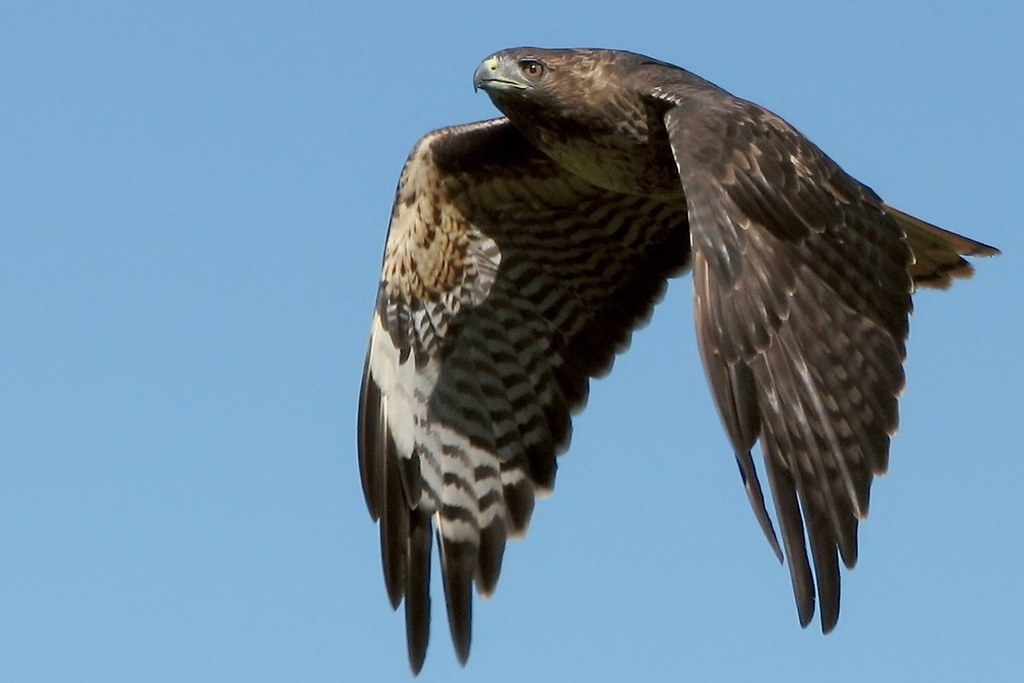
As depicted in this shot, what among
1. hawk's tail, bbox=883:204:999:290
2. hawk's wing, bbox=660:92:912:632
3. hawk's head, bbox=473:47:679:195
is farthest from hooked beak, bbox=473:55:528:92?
hawk's tail, bbox=883:204:999:290

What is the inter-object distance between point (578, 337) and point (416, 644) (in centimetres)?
183

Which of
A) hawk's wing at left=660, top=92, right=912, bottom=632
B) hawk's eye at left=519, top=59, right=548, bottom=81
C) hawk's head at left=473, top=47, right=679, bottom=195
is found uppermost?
hawk's eye at left=519, top=59, right=548, bottom=81

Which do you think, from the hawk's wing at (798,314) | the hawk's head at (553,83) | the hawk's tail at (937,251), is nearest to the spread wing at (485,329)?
the hawk's head at (553,83)

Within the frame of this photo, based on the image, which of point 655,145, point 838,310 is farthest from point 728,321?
point 655,145

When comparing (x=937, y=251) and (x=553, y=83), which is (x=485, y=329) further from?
(x=937, y=251)

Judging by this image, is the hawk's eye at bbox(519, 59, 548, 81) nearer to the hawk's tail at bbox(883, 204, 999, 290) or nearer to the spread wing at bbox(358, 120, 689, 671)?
the spread wing at bbox(358, 120, 689, 671)

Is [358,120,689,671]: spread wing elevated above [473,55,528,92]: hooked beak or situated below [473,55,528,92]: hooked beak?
below

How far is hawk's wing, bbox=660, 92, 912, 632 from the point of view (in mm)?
8938

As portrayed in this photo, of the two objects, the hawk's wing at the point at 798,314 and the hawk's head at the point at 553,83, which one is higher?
the hawk's head at the point at 553,83

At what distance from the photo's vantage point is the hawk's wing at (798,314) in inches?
352

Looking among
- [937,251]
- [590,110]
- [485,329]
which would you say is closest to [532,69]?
[590,110]

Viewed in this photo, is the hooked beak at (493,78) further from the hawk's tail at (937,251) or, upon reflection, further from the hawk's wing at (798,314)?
the hawk's tail at (937,251)

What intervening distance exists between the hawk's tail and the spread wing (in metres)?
1.16

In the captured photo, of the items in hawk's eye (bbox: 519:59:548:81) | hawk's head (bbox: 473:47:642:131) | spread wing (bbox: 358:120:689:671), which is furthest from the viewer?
spread wing (bbox: 358:120:689:671)
